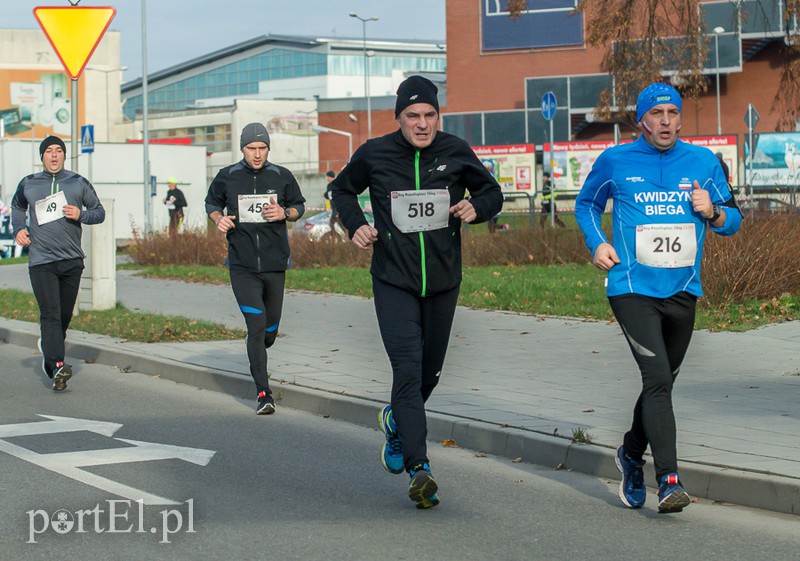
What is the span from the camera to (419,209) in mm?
6293

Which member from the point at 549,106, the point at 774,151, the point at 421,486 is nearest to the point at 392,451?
the point at 421,486

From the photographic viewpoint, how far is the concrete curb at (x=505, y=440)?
20.4 feet

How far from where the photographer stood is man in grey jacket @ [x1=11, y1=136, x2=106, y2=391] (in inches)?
416

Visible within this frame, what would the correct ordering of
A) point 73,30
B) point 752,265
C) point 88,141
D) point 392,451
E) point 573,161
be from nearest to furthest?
point 392,451 → point 752,265 → point 73,30 → point 88,141 → point 573,161

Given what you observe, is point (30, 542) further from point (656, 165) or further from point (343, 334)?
point (343, 334)

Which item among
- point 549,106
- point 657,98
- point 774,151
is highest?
point 774,151

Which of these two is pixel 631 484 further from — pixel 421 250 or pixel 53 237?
pixel 53 237

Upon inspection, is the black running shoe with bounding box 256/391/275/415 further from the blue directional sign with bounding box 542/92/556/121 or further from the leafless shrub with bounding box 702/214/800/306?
the blue directional sign with bounding box 542/92/556/121

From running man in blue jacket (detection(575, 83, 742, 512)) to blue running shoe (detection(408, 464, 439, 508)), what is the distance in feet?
3.39

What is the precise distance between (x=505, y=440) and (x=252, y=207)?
3.01m

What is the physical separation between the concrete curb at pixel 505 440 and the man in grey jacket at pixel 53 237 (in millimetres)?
1160

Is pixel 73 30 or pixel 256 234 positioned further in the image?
pixel 73 30

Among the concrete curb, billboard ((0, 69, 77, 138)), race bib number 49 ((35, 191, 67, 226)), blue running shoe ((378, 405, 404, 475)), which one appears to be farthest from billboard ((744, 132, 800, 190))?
billboard ((0, 69, 77, 138))

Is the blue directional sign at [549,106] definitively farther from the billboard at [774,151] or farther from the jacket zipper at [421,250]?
the jacket zipper at [421,250]
